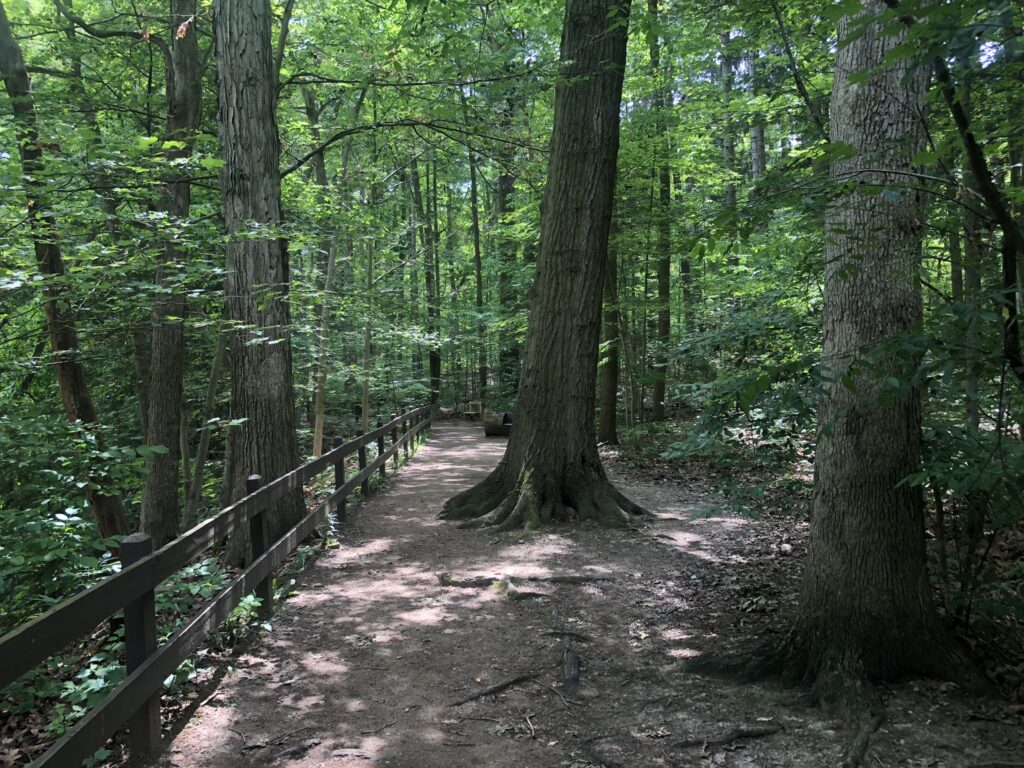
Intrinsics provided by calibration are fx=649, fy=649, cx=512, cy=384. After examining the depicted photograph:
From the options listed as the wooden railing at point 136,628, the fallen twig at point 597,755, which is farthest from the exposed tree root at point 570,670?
the wooden railing at point 136,628

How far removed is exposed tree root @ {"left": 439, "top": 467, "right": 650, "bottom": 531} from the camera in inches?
299

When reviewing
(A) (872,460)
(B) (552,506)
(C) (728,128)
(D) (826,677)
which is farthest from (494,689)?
(C) (728,128)

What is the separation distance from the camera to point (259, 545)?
5.29 m

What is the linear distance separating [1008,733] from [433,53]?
8514 millimetres

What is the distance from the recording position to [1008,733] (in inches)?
120

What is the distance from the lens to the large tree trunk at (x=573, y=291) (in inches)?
310

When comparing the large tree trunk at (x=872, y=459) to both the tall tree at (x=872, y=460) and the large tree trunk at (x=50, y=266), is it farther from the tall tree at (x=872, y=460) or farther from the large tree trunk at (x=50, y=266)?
the large tree trunk at (x=50, y=266)

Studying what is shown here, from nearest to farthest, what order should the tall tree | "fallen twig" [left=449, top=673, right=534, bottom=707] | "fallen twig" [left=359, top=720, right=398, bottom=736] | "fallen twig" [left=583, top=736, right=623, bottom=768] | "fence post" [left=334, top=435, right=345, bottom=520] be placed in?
"fallen twig" [left=583, top=736, right=623, bottom=768] < the tall tree < "fallen twig" [left=359, top=720, right=398, bottom=736] < "fallen twig" [left=449, top=673, right=534, bottom=707] < "fence post" [left=334, top=435, right=345, bottom=520]

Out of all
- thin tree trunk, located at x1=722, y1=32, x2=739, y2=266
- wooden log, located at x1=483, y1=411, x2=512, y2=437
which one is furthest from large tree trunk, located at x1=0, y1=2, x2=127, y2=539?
wooden log, located at x1=483, y1=411, x2=512, y2=437

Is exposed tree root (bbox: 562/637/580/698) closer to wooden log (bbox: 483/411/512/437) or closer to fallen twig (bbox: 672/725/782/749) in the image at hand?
fallen twig (bbox: 672/725/782/749)

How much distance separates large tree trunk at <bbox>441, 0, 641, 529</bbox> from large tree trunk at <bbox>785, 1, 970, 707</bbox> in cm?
422

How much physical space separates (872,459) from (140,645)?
13.0ft

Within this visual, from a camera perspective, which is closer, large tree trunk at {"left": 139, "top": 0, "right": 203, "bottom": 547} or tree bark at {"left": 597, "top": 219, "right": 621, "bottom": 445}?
large tree trunk at {"left": 139, "top": 0, "right": 203, "bottom": 547}

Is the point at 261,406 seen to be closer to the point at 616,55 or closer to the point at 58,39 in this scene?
the point at 616,55
